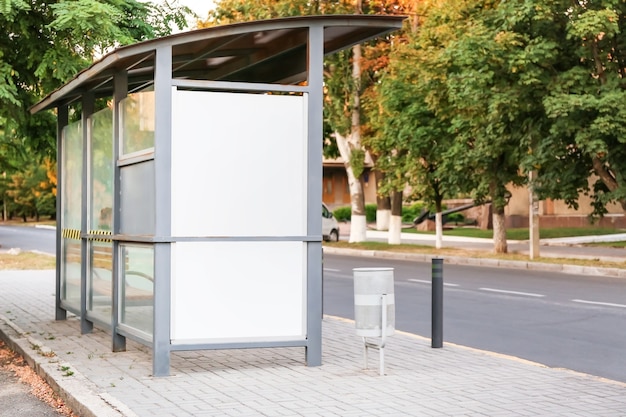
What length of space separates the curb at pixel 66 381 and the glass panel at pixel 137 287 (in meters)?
0.77

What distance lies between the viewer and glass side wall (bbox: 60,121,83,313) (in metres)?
12.6

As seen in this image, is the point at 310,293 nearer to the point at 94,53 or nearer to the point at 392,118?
the point at 94,53

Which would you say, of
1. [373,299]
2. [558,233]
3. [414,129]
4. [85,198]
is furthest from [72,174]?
[558,233]

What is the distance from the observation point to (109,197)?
11203 mm

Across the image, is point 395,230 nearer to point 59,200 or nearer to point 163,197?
point 59,200

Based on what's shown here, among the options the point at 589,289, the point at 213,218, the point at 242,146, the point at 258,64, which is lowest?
the point at 589,289

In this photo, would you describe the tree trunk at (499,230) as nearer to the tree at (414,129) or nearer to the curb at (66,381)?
the tree at (414,129)

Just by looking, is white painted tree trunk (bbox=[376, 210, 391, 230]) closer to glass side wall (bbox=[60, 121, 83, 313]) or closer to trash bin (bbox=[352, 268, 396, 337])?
glass side wall (bbox=[60, 121, 83, 313])

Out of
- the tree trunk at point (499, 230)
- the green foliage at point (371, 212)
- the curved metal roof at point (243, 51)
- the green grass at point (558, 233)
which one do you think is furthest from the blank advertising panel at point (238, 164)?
the green foliage at point (371, 212)

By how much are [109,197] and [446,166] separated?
19.9 m

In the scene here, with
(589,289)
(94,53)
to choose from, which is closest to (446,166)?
(589,289)

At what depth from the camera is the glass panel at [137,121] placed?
9422 millimetres

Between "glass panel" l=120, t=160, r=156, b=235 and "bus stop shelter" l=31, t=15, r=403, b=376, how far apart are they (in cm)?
2

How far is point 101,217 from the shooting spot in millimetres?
11492
